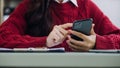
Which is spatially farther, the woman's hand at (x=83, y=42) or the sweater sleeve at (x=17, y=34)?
the sweater sleeve at (x=17, y=34)

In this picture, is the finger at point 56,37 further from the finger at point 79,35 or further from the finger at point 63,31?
the finger at point 79,35

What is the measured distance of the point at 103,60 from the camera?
0.51 metres

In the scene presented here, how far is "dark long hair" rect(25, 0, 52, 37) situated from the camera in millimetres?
1367

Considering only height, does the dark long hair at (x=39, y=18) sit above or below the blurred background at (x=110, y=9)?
below

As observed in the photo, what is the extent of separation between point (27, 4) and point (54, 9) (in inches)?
6.3

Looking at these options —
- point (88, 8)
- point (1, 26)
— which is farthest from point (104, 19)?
point (1, 26)

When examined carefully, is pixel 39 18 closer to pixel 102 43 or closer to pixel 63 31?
pixel 63 31

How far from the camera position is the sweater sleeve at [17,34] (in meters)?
1.24

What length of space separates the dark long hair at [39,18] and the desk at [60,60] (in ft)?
2.77

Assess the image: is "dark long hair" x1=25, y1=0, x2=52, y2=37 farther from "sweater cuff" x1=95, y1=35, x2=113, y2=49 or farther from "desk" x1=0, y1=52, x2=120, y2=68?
"desk" x1=0, y1=52, x2=120, y2=68

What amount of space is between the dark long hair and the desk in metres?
0.84

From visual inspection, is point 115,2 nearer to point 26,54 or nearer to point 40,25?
point 40,25

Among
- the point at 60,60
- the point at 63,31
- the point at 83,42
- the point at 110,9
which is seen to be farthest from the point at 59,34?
the point at 110,9

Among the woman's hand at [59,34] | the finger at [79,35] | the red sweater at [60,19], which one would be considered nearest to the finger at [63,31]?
the woman's hand at [59,34]
